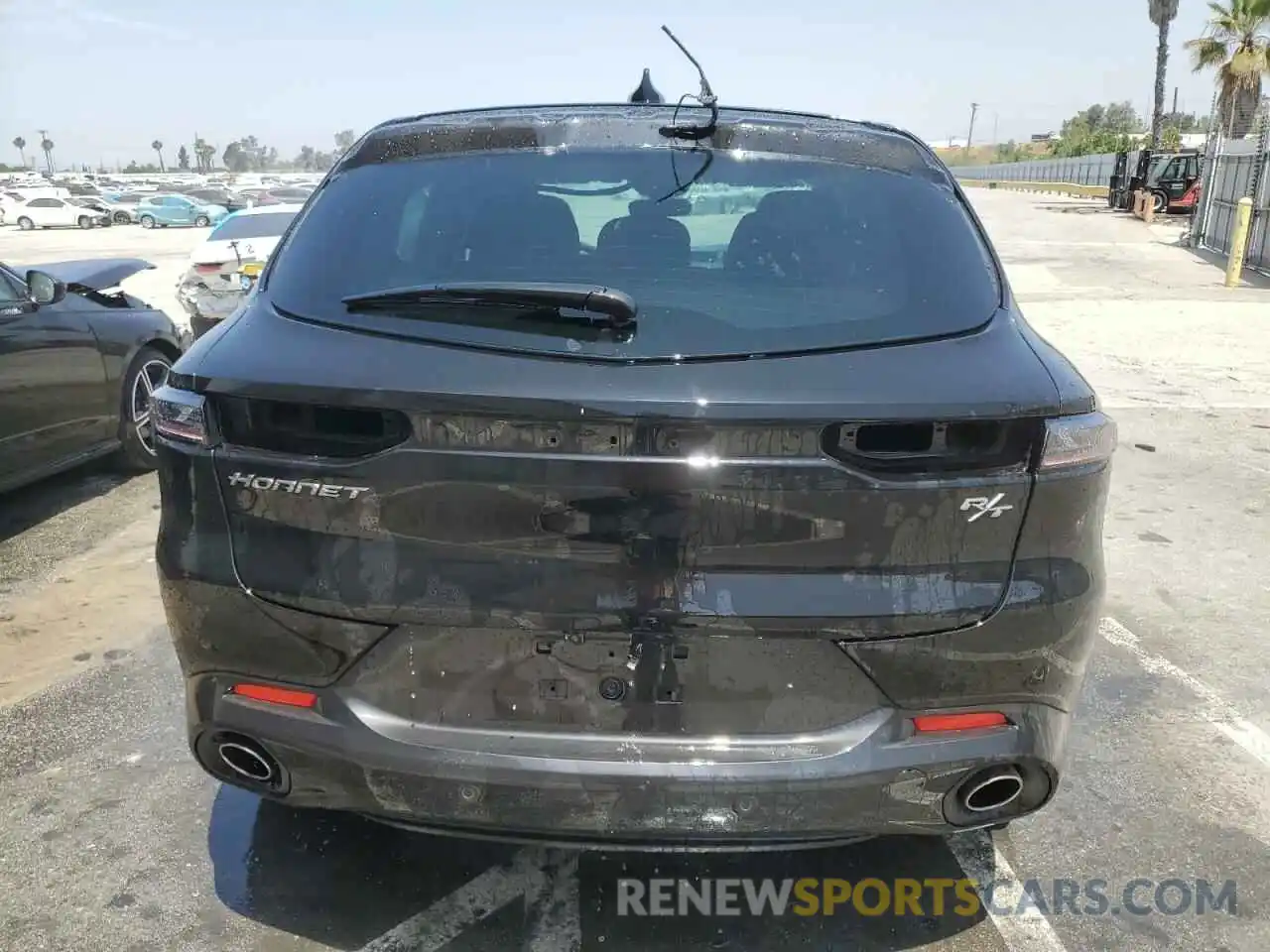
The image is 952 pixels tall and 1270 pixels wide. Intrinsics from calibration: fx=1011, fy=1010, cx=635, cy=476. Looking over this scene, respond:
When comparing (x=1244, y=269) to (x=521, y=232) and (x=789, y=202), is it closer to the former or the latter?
(x=789, y=202)

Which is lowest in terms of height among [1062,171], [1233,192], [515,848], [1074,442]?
[515,848]

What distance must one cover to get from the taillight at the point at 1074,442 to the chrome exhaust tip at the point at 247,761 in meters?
1.68

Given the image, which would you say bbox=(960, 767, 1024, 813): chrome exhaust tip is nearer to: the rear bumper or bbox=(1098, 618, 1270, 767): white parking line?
the rear bumper

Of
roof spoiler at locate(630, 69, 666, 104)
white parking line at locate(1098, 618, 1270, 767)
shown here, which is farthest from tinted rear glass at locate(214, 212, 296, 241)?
white parking line at locate(1098, 618, 1270, 767)

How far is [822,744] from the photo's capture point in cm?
195

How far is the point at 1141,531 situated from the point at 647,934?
402 centimetres

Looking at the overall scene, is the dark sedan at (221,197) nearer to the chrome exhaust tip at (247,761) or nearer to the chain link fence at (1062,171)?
the chain link fence at (1062,171)

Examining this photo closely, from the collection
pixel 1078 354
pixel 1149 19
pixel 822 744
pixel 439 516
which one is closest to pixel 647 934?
pixel 822 744

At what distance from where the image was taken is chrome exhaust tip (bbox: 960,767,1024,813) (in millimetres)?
2027

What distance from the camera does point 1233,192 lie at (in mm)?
20125

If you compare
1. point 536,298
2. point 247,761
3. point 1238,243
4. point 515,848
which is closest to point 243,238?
point 515,848

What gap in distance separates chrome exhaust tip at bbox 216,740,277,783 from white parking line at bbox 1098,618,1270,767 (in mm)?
2377

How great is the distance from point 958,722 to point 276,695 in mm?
1379

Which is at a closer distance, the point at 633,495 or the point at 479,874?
the point at 633,495
